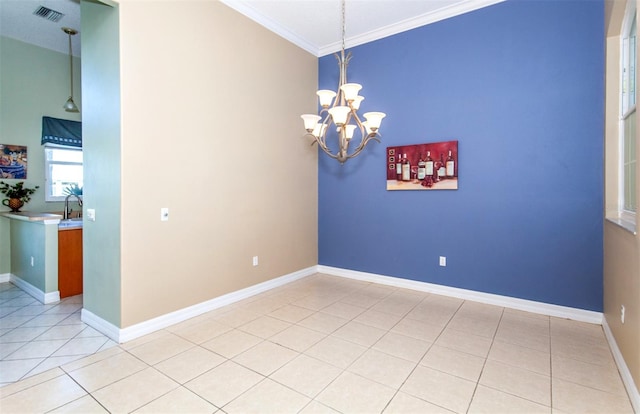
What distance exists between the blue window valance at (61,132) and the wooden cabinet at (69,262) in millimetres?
1916

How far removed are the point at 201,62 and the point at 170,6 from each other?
20.9 inches

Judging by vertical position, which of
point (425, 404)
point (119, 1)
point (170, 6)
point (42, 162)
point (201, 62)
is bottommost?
point (425, 404)

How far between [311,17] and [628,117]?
11.2ft

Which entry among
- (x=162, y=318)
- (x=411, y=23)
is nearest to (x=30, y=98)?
(x=162, y=318)

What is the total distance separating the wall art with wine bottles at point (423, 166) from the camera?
3.84 m

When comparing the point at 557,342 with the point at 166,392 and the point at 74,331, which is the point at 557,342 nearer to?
the point at 166,392

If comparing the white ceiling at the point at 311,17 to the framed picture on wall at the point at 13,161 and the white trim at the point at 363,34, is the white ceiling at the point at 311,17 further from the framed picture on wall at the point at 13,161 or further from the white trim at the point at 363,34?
the framed picture on wall at the point at 13,161

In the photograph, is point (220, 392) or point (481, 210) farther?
point (481, 210)

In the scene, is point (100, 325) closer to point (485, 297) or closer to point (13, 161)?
point (13, 161)

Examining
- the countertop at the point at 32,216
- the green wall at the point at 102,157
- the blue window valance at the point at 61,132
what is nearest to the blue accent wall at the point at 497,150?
the green wall at the point at 102,157

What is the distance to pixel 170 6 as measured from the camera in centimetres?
301

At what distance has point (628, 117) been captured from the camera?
2578 millimetres

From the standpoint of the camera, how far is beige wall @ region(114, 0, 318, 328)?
2.81 meters

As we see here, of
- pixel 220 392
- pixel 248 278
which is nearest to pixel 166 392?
pixel 220 392
